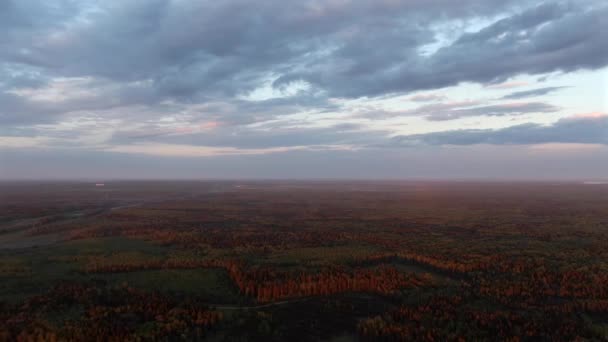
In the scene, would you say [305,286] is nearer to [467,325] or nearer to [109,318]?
[467,325]

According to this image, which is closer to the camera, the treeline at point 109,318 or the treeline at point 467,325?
the treeline at point 109,318

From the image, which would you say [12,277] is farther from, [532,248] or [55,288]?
[532,248]

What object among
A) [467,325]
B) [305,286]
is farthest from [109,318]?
[467,325]

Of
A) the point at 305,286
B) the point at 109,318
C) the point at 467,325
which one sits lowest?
the point at 467,325

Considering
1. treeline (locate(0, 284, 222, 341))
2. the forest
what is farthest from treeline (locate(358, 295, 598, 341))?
treeline (locate(0, 284, 222, 341))

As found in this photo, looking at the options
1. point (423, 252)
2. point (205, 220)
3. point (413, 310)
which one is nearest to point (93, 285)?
point (413, 310)

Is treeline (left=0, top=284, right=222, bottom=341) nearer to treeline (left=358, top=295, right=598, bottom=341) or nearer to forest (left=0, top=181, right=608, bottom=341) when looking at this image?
forest (left=0, top=181, right=608, bottom=341)

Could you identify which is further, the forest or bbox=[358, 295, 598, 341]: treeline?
the forest

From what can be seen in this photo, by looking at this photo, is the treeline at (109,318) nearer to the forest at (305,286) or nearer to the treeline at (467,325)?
the forest at (305,286)

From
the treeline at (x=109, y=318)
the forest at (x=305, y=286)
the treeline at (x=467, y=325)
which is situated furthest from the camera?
the forest at (x=305, y=286)

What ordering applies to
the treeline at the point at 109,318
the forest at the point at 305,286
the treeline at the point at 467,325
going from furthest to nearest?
1. the forest at the point at 305,286
2. the treeline at the point at 467,325
3. the treeline at the point at 109,318

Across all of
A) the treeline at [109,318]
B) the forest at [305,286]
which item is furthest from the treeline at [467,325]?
the treeline at [109,318]

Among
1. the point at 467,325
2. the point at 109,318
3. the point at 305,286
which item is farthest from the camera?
the point at 305,286
